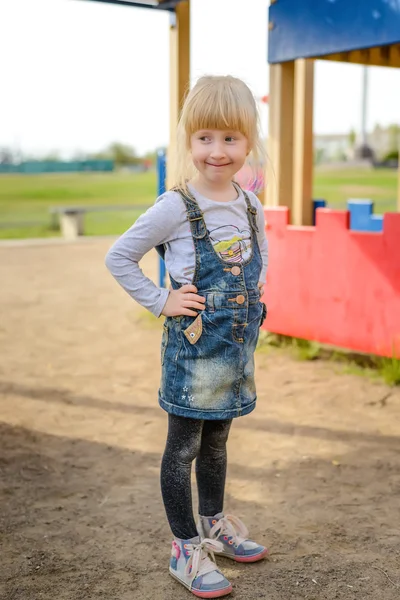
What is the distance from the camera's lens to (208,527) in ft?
8.46

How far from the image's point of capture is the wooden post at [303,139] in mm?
5453

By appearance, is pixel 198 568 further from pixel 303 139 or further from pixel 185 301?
pixel 303 139

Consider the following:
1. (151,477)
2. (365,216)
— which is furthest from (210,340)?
(365,216)

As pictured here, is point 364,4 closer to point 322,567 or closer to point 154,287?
point 154,287

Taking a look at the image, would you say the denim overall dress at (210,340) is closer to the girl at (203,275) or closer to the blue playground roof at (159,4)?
the girl at (203,275)

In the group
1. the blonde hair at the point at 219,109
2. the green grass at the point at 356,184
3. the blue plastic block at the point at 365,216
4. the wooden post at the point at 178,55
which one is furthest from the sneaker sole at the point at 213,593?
the green grass at the point at 356,184

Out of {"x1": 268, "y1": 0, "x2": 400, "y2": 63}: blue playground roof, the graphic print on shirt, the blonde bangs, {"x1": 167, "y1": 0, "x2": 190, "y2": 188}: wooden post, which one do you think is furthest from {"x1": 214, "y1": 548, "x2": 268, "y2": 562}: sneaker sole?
{"x1": 167, "y1": 0, "x2": 190, "y2": 188}: wooden post

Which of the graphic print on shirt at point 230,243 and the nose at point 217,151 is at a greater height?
the nose at point 217,151

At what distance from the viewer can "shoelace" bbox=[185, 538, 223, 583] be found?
7.77 feet

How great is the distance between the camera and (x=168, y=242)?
2.29 m

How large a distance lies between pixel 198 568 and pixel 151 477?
39.2 inches

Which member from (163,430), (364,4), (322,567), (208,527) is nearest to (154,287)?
(208,527)

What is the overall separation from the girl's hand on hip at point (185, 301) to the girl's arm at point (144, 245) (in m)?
0.04

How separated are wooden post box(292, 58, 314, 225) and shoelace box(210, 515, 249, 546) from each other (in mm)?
3199
